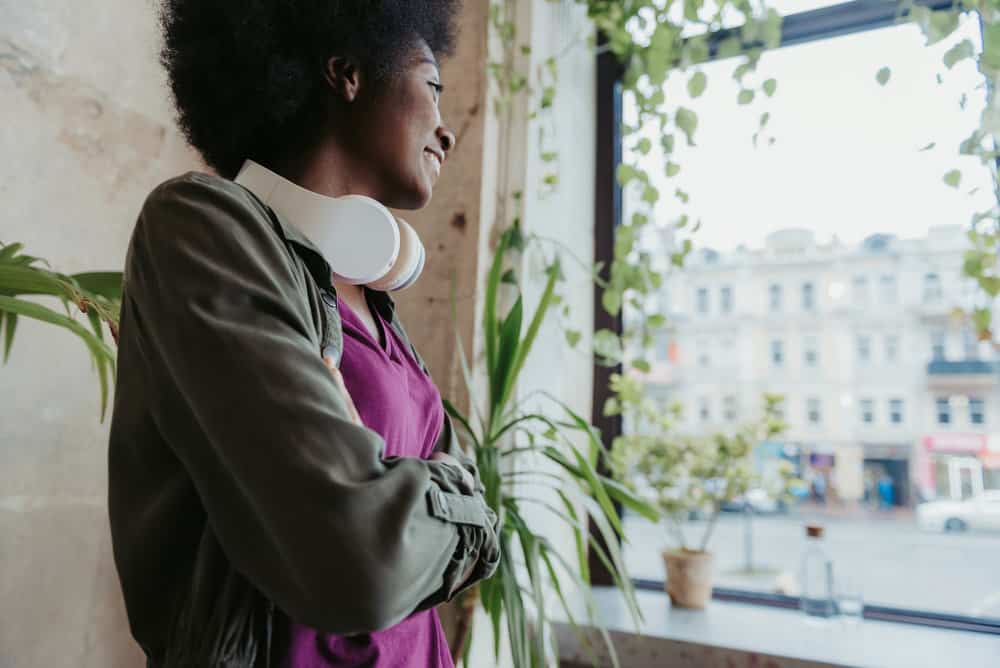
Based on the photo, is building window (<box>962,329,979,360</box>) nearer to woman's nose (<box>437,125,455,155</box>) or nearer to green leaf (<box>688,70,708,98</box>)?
green leaf (<box>688,70,708,98</box>)

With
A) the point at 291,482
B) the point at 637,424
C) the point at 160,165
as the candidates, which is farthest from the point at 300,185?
the point at 637,424

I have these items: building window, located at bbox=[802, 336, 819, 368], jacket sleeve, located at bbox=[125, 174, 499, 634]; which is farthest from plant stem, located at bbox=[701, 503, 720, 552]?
jacket sleeve, located at bbox=[125, 174, 499, 634]

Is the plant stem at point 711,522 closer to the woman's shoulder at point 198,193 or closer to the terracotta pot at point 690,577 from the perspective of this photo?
the terracotta pot at point 690,577

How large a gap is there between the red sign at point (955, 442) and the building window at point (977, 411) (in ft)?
0.12

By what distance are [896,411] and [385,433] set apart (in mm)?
1627

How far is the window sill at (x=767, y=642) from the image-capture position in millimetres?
1487

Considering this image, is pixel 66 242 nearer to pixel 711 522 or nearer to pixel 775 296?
pixel 711 522

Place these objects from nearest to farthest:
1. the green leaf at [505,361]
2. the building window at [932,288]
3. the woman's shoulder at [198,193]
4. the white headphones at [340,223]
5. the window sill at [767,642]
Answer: the woman's shoulder at [198,193] < the white headphones at [340,223] < the green leaf at [505,361] < the window sill at [767,642] < the building window at [932,288]

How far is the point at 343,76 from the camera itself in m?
0.83

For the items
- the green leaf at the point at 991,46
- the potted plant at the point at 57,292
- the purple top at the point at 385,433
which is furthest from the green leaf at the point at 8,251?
the green leaf at the point at 991,46

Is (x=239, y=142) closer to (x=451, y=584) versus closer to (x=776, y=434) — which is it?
(x=451, y=584)

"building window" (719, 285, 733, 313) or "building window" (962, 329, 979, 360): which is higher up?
"building window" (719, 285, 733, 313)

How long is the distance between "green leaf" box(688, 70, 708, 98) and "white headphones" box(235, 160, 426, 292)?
111 centimetres

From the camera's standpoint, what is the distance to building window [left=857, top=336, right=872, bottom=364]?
191 cm
